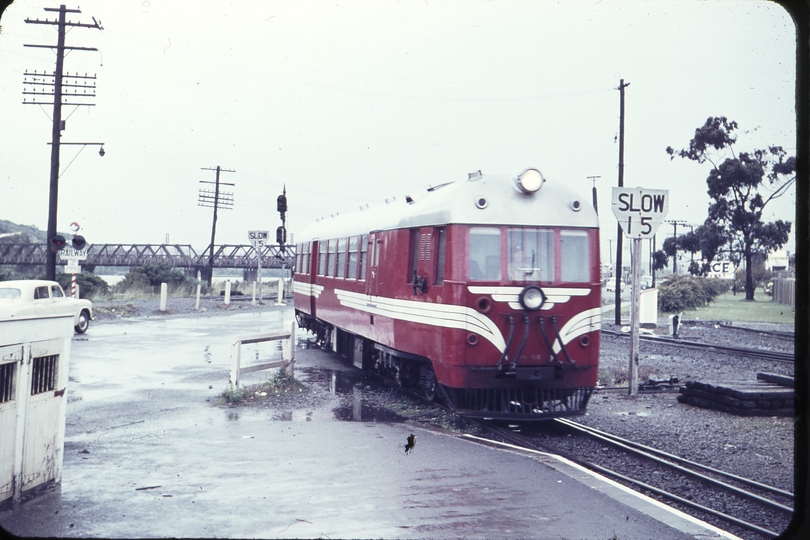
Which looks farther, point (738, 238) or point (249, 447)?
point (738, 238)

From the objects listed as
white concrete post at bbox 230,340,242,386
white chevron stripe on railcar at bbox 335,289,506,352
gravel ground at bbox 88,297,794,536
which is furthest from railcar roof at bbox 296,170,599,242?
white concrete post at bbox 230,340,242,386

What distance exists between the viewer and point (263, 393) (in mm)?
11914

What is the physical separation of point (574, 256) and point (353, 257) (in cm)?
584

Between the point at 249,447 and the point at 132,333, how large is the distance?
50.8 feet

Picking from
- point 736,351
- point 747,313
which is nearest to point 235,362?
point 736,351

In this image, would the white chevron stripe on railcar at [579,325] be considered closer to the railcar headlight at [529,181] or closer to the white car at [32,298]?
the railcar headlight at [529,181]

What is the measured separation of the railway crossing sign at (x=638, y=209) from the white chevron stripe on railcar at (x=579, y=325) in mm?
2894

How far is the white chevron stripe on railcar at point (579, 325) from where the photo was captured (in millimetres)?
9484

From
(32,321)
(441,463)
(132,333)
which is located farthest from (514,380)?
(132,333)

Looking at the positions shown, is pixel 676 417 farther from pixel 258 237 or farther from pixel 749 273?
pixel 749 273

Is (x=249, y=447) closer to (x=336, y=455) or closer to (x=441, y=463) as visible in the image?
(x=336, y=455)

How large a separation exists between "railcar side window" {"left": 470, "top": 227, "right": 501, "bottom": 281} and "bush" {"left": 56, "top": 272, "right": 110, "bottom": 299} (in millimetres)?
32259

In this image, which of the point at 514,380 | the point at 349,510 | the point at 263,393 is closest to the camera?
the point at 349,510

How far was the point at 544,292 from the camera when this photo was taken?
9430 millimetres
